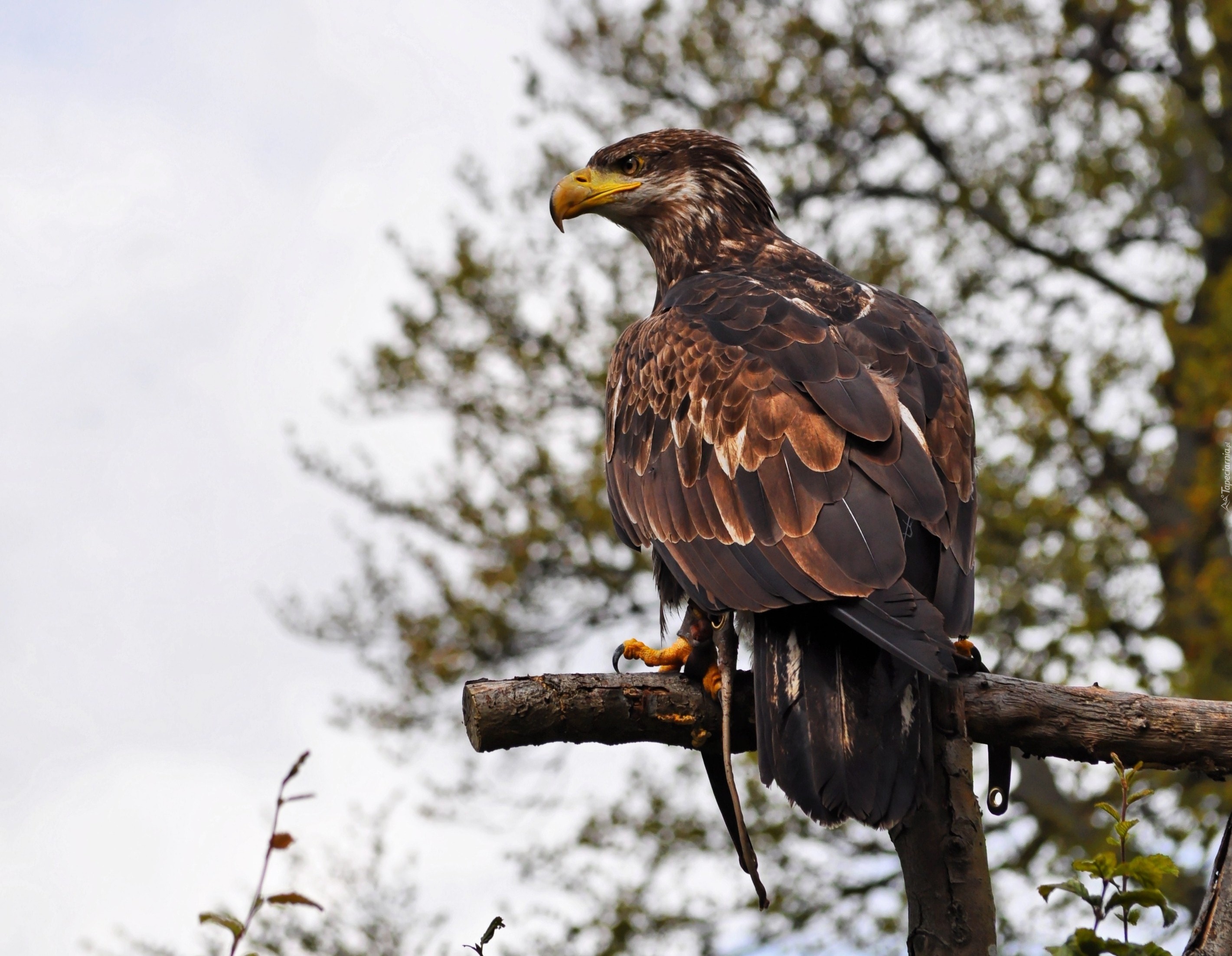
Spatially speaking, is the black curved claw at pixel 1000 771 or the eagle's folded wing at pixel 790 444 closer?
the eagle's folded wing at pixel 790 444

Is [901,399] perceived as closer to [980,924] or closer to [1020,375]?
[980,924]

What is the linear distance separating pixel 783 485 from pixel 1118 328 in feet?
30.4

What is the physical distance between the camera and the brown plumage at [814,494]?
2750 mm

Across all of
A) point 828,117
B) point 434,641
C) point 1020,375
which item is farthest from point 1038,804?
point 828,117

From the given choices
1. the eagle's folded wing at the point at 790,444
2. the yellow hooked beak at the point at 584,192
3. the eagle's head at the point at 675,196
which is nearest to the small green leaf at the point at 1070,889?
the eagle's folded wing at the point at 790,444

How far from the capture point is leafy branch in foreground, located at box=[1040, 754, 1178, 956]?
6.06ft

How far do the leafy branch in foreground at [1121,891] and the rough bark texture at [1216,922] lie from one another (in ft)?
1.99

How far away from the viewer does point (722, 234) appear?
502 cm

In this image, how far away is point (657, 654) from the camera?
12.1ft

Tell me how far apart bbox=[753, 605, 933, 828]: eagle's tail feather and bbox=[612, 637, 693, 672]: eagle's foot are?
0.52 meters

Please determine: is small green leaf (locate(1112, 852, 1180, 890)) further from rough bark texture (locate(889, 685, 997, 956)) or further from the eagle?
rough bark texture (locate(889, 685, 997, 956))

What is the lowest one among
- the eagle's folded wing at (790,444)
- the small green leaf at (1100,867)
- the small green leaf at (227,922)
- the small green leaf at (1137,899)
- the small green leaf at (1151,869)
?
the small green leaf at (227,922)

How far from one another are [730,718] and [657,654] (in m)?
0.60

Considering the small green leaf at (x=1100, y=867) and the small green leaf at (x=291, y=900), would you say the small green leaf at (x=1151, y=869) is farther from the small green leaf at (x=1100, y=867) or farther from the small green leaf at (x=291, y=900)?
the small green leaf at (x=291, y=900)
